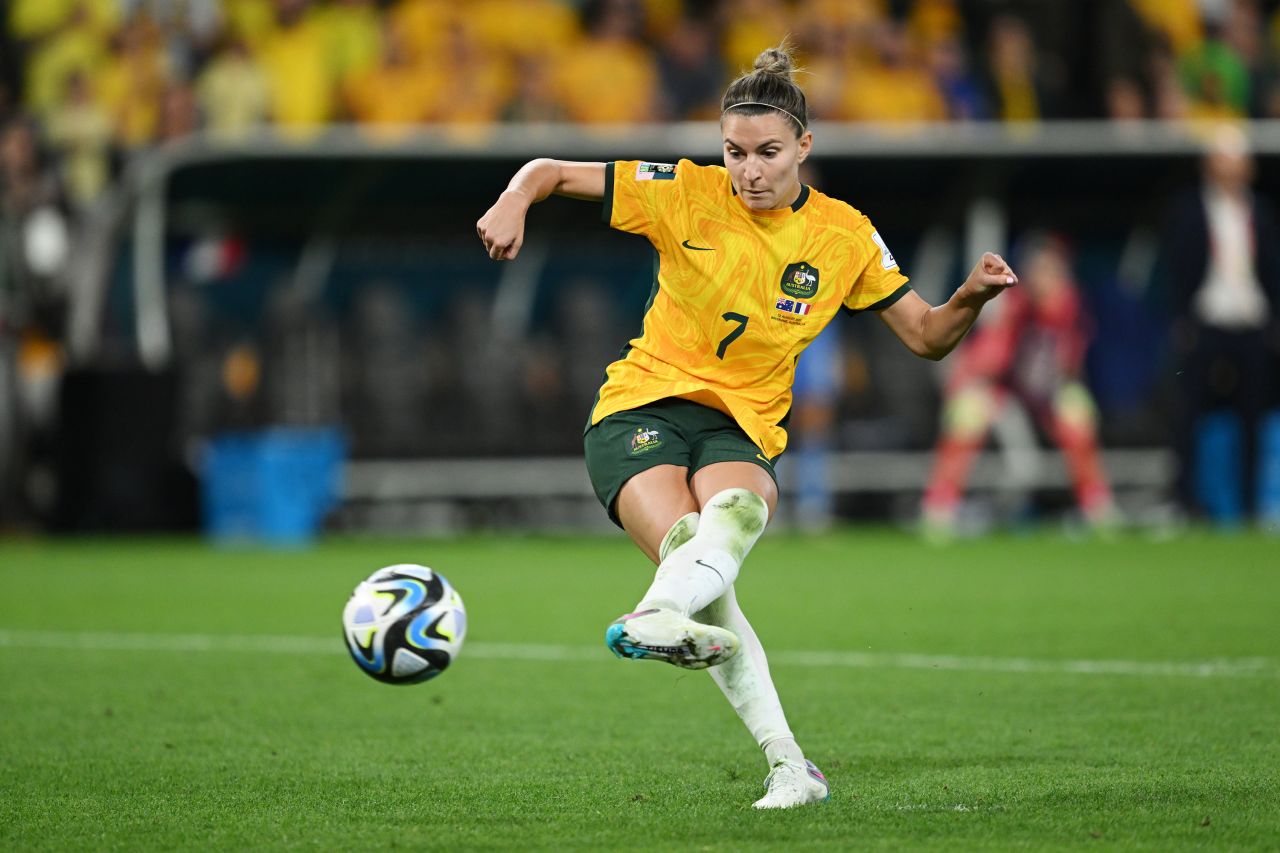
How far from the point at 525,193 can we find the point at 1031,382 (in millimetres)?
11137

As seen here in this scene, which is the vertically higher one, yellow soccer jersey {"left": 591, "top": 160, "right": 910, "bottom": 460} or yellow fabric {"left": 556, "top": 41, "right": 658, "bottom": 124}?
yellow fabric {"left": 556, "top": 41, "right": 658, "bottom": 124}

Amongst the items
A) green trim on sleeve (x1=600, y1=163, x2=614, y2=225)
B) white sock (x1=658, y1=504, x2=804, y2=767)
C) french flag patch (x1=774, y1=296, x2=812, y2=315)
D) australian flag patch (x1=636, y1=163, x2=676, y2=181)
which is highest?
australian flag patch (x1=636, y1=163, x2=676, y2=181)

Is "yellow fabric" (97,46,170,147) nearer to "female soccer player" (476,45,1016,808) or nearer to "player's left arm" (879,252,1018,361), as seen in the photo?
"female soccer player" (476,45,1016,808)

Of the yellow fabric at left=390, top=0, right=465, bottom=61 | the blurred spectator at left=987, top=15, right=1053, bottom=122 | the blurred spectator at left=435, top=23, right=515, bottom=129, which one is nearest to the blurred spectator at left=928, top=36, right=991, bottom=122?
the blurred spectator at left=987, top=15, right=1053, bottom=122

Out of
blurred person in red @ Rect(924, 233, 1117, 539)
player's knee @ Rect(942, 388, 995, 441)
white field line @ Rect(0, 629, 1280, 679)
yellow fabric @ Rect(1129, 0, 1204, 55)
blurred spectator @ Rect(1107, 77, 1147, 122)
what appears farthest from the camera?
yellow fabric @ Rect(1129, 0, 1204, 55)

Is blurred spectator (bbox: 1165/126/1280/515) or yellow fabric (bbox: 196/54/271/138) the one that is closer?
blurred spectator (bbox: 1165/126/1280/515)

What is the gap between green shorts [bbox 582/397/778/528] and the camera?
5172mm

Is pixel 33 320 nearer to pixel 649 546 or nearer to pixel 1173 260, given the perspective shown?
pixel 1173 260

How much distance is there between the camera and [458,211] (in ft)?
57.5

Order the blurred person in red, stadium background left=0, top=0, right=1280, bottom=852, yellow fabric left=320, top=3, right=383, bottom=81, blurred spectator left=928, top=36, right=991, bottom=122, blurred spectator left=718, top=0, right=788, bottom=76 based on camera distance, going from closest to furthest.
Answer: stadium background left=0, top=0, right=1280, bottom=852
the blurred person in red
yellow fabric left=320, top=3, right=383, bottom=81
blurred spectator left=928, top=36, right=991, bottom=122
blurred spectator left=718, top=0, right=788, bottom=76

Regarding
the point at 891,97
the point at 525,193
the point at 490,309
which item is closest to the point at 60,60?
the point at 490,309

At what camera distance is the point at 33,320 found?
1600 cm

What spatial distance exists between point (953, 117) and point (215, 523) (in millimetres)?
7508

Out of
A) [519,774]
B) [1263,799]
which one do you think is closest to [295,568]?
[519,774]
